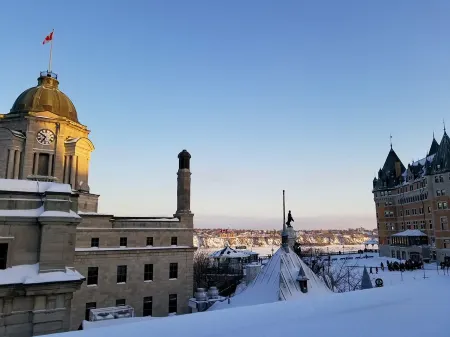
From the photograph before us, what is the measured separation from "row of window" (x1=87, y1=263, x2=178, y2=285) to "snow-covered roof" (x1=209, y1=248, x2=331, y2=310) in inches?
431

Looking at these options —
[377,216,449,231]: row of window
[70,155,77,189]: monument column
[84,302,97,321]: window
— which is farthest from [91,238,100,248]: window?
[377,216,449,231]: row of window

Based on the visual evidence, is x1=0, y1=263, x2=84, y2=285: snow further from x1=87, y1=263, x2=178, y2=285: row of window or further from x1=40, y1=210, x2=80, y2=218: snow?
x1=87, y1=263, x2=178, y2=285: row of window

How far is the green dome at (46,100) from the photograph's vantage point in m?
36.5

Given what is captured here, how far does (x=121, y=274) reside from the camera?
1206 inches

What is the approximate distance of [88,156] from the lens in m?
38.2

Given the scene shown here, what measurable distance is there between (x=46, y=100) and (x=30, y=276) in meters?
27.0

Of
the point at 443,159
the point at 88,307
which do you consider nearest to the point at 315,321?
the point at 88,307

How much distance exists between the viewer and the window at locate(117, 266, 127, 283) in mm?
30500

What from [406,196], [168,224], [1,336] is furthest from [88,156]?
[406,196]

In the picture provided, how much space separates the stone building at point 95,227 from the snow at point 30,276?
31.1 ft

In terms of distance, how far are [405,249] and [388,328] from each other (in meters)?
71.7

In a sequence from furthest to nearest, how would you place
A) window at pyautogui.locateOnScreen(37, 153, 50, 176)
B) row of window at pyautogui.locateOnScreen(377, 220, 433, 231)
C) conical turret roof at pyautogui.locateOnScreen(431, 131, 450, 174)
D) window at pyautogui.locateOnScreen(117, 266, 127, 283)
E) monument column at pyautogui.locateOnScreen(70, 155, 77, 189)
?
row of window at pyautogui.locateOnScreen(377, 220, 433, 231), conical turret roof at pyautogui.locateOnScreen(431, 131, 450, 174), monument column at pyautogui.locateOnScreen(70, 155, 77, 189), window at pyautogui.locateOnScreen(37, 153, 50, 176), window at pyautogui.locateOnScreen(117, 266, 127, 283)

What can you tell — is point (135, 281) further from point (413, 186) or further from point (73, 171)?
point (413, 186)

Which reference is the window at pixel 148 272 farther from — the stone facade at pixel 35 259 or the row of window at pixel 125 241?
the stone facade at pixel 35 259
